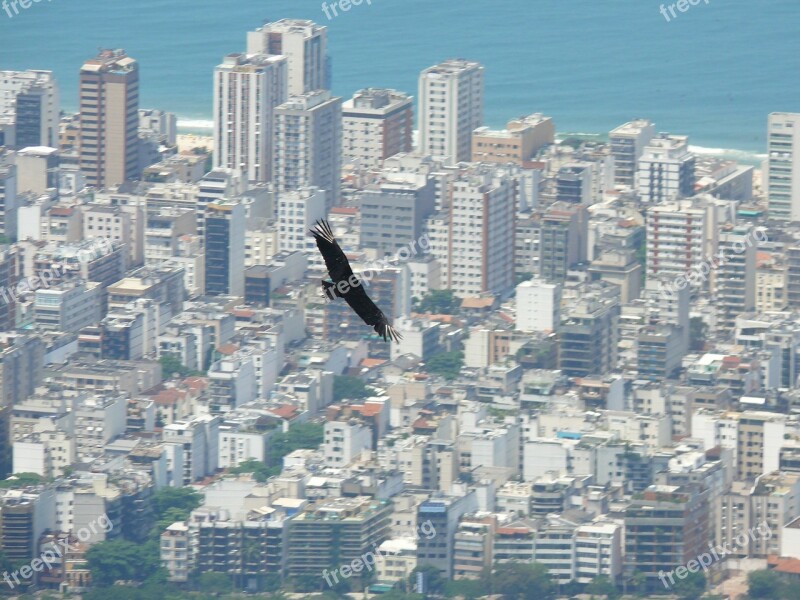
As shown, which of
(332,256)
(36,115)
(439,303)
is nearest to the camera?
(332,256)

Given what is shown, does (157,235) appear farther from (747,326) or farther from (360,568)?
(360,568)

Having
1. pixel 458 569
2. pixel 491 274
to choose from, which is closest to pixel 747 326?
pixel 491 274

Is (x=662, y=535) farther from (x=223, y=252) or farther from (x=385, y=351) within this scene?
(x=223, y=252)

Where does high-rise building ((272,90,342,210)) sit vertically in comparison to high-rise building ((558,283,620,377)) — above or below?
above
